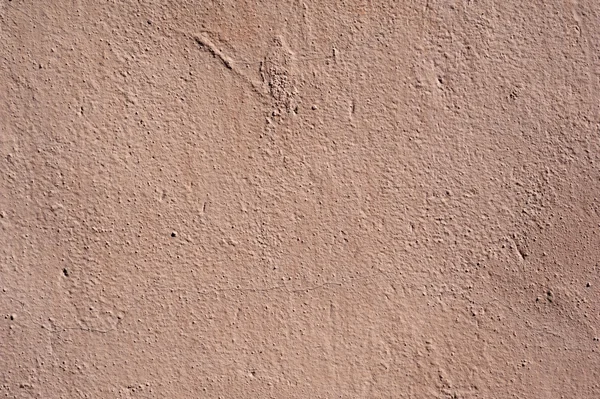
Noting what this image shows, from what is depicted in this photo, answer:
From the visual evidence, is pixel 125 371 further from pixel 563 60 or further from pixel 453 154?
pixel 563 60

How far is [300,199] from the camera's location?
257 centimetres

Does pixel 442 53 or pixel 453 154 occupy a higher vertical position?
pixel 442 53

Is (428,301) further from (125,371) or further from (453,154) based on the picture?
(125,371)

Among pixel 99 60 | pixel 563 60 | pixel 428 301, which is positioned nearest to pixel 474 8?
pixel 563 60

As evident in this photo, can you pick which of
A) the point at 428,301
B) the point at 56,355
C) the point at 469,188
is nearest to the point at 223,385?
the point at 56,355

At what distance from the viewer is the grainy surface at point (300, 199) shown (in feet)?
8.34

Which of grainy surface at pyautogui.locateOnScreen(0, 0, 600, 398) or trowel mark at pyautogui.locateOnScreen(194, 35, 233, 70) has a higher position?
trowel mark at pyautogui.locateOnScreen(194, 35, 233, 70)

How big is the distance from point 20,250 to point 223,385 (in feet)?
2.99

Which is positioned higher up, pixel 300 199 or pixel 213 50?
pixel 213 50

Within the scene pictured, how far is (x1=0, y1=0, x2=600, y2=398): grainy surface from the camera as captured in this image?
100 inches

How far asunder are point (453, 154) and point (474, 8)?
56 cm

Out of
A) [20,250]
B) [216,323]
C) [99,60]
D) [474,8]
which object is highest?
[474,8]

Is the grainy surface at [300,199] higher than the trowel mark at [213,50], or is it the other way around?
the trowel mark at [213,50]

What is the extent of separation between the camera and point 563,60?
258cm
